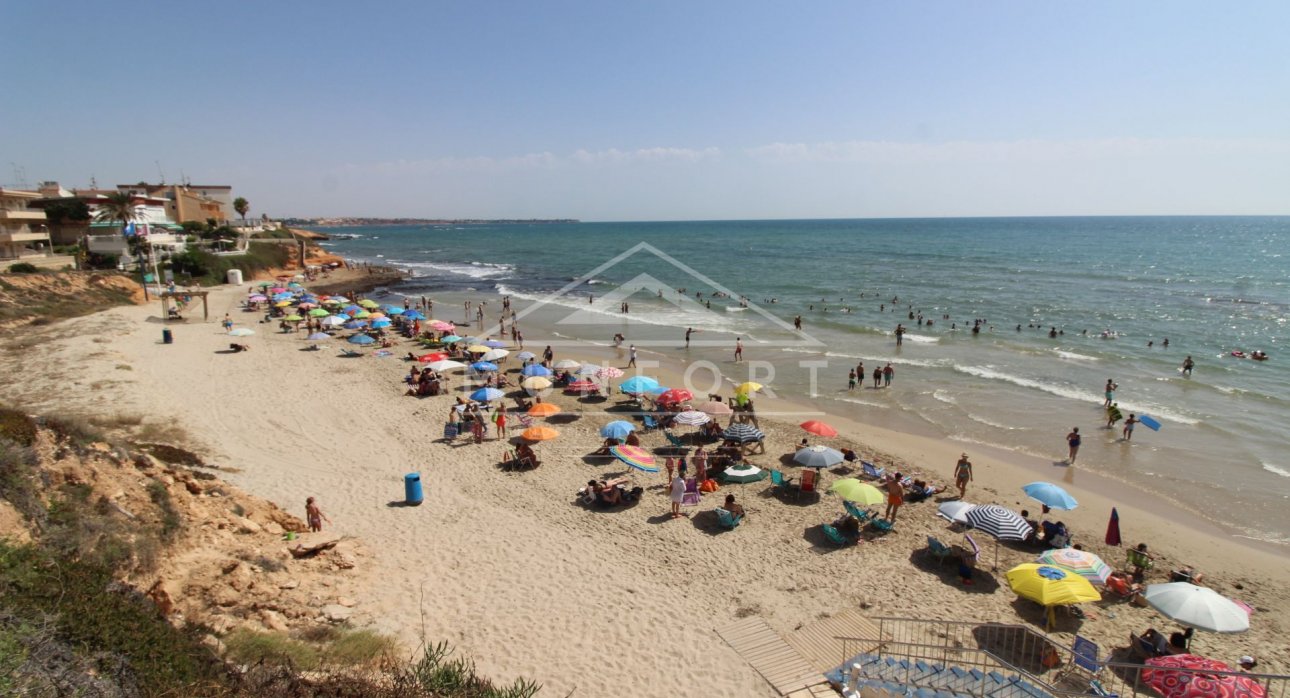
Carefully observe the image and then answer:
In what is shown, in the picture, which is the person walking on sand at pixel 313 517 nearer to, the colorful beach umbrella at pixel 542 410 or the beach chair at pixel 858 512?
the colorful beach umbrella at pixel 542 410

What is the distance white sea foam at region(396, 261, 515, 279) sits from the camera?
72.4 metres

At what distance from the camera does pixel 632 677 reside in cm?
836

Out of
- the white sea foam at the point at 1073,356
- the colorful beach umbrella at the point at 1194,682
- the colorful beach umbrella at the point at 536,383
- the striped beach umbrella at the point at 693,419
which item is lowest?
the colorful beach umbrella at the point at 1194,682

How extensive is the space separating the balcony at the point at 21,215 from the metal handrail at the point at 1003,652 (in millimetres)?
58536

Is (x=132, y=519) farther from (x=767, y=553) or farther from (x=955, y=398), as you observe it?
(x=955, y=398)

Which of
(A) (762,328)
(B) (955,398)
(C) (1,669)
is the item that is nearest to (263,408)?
(C) (1,669)

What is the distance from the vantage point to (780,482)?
47.9 feet

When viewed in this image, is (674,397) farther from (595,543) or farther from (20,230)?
(20,230)

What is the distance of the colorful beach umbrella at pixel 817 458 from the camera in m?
14.4

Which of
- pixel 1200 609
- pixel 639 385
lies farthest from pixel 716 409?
pixel 1200 609

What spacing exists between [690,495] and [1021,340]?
28.7 metres

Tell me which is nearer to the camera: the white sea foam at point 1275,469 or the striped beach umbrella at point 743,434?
the striped beach umbrella at point 743,434

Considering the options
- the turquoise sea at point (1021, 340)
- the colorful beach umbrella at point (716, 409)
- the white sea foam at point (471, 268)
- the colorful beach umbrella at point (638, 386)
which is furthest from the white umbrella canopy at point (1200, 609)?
the white sea foam at point (471, 268)

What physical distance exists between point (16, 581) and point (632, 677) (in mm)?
6824
